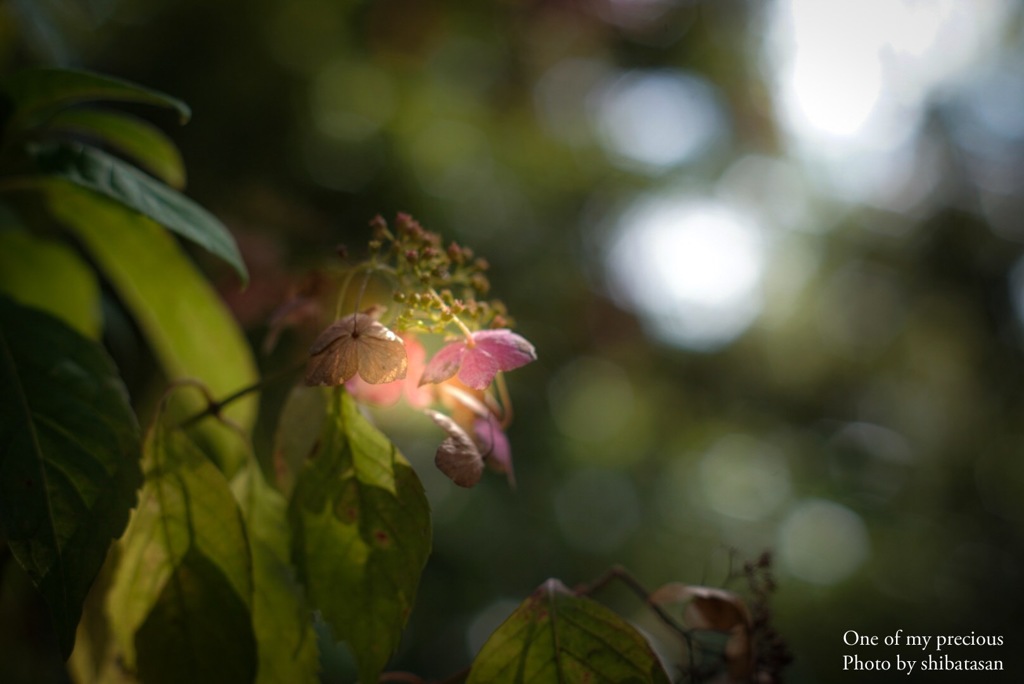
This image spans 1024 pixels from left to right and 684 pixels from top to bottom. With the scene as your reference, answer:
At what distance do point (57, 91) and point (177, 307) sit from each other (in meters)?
0.18

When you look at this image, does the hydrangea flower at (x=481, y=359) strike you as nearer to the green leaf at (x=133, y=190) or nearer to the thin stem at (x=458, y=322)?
the thin stem at (x=458, y=322)

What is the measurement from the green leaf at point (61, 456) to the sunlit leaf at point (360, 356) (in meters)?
0.11

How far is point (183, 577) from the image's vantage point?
37 cm

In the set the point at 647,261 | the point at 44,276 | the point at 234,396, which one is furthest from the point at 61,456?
the point at 647,261

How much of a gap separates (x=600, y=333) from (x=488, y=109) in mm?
467

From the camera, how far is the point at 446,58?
1.33m

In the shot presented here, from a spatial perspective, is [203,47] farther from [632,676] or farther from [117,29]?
[632,676]

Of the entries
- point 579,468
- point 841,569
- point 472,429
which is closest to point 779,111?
point 579,468

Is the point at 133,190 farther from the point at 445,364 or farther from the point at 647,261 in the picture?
the point at 647,261

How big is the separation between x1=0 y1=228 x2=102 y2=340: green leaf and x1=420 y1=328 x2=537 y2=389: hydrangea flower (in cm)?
39

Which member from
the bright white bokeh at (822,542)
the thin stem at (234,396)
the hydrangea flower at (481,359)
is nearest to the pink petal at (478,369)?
the hydrangea flower at (481,359)

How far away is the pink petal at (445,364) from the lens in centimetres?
33

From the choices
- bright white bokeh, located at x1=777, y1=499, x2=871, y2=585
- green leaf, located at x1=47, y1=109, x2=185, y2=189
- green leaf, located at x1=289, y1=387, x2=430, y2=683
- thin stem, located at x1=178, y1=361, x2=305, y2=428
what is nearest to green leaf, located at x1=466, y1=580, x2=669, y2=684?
green leaf, located at x1=289, y1=387, x2=430, y2=683

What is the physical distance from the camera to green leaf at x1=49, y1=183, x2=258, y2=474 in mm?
534
